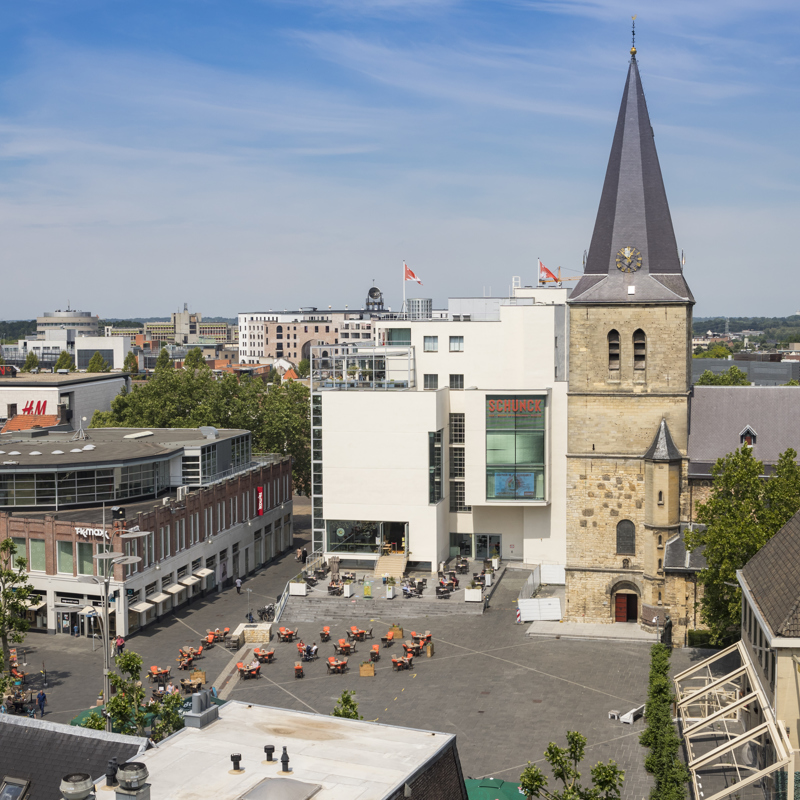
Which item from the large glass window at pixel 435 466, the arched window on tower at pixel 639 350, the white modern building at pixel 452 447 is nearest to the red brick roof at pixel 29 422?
the white modern building at pixel 452 447

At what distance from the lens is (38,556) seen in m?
64.9

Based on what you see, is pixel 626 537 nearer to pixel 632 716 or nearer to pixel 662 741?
pixel 632 716

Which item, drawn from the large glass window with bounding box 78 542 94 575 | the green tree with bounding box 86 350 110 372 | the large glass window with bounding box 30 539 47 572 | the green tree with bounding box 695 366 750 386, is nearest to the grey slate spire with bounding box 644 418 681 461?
the large glass window with bounding box 78 542 94 575

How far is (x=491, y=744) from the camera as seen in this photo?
150 feet

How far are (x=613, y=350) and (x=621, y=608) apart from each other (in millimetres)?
15671

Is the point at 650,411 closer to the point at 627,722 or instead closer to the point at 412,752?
the point at 627,722

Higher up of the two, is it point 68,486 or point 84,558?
point 68,486

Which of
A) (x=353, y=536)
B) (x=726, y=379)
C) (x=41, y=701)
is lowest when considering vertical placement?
(x=41, y=701)

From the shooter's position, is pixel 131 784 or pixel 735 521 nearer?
pixel 131 784

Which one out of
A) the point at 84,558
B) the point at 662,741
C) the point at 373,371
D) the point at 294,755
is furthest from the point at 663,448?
the point at 294,755

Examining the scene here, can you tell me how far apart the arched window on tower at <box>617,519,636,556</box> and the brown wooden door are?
2.76 meters

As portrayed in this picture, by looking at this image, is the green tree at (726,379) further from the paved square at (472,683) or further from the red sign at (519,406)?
the paved square at (472,683)

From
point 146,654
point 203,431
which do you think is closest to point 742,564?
point 146,654

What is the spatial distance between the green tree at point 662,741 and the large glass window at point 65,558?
114ft
